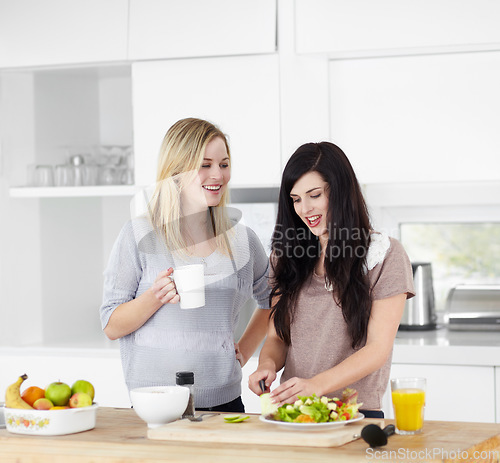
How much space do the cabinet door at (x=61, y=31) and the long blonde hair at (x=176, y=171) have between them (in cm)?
120

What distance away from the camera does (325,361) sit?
174 cm

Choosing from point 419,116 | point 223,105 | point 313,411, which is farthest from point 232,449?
point 419,116

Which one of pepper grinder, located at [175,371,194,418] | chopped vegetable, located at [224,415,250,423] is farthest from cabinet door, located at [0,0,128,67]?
chopped vegetable, located at [224,415,250,423]

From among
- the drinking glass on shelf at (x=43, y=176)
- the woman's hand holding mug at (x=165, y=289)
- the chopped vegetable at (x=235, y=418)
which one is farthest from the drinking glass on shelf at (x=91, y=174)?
the chopped vegetable at (x=235, y=418)

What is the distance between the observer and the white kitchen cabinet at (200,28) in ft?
9.12

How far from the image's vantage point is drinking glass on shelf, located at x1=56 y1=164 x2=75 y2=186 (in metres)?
3.10

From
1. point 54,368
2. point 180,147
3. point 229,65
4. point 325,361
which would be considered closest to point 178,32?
point 229,65

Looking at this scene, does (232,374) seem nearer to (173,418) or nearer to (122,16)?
(173,418)

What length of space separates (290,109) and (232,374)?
50.5 inches

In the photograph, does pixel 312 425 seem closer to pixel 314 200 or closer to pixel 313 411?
pixel 313 411

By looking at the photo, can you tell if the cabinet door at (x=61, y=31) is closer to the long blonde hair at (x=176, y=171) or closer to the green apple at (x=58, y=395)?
the long blonde hair at (x=176, y=171)

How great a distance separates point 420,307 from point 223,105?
3.80 feet

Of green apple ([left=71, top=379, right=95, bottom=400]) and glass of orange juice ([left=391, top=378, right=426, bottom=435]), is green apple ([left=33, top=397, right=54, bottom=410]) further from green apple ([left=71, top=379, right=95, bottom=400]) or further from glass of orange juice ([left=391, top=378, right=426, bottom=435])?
glass of orange juice ([left=391, top=378, right=426, bottom=435])

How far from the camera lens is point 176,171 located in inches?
72.4
